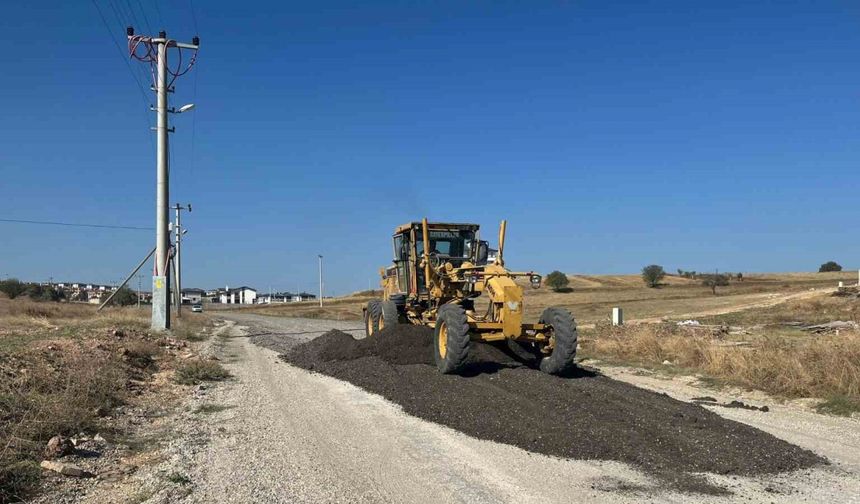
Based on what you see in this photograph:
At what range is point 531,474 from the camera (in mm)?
6820

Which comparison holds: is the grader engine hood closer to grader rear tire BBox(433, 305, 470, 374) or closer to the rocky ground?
grader rear tire BBox(433, 305, 470, 374)

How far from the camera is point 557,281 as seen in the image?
88.4 m

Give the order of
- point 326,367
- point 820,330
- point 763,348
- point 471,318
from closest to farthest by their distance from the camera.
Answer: point 471,318 < point 763,348 < point 326,367 < point 820,330

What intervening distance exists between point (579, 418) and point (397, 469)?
2973mm

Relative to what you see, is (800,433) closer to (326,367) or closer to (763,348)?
(763,348)

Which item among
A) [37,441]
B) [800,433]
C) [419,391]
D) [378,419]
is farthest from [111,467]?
[800,433]

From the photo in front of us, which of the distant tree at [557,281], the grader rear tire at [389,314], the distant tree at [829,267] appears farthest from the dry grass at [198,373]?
the distant tree at [829,267]

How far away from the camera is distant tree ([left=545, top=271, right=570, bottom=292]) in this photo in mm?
87688

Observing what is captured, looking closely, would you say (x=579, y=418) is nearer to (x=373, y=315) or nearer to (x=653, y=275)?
(x=373, y=315)

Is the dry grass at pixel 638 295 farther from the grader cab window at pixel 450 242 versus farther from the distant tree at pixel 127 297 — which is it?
the grader cab window at pixel 450 242

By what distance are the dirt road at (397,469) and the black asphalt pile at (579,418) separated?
0.25 metres

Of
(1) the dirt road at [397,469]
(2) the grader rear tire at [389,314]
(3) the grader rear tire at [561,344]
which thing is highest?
(2) the grader rear tire at [389,314]

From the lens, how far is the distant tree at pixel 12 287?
80.9m

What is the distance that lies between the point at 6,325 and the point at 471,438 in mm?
26651
